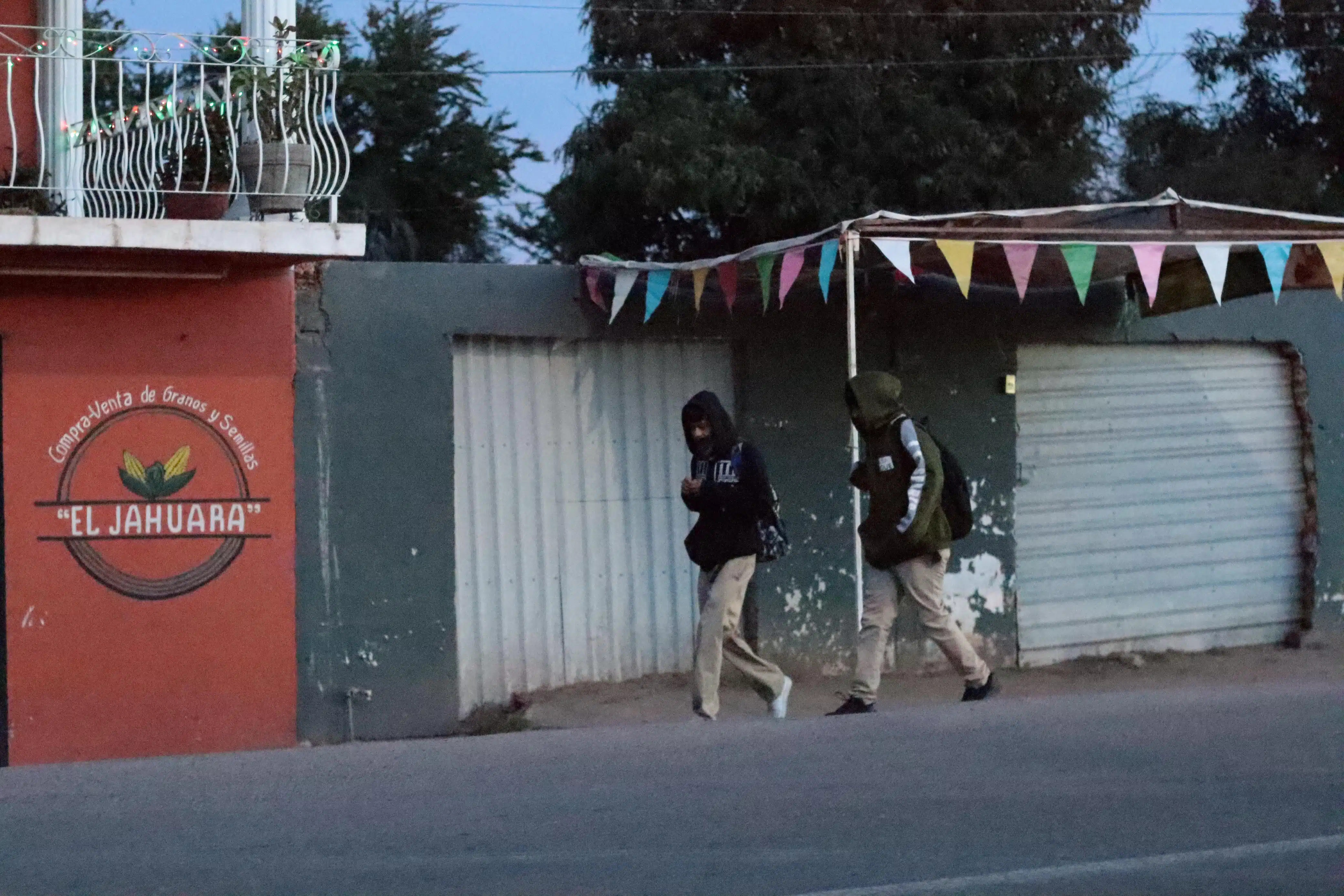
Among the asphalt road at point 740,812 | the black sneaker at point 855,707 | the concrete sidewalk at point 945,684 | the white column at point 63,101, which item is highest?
the white column at point 63,101

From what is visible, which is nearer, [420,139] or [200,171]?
[200,171]

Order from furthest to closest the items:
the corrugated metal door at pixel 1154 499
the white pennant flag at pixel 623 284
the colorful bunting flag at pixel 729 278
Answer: the corrugated metal door at pixel 1154 499, the white pennant flag at pixel 623 284, the colorful bunting flag at pixel 729 278

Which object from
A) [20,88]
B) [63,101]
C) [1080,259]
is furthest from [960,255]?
[20,88]

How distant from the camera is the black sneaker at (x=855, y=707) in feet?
26.2

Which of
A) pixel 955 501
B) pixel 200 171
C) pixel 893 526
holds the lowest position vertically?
pixel 893 526

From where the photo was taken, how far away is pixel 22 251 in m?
7.86

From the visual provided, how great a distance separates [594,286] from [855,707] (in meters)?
2.72

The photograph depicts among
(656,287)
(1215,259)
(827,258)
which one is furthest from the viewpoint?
(656,287)

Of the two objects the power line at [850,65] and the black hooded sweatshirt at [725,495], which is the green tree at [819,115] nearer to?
the power line at [850,65]

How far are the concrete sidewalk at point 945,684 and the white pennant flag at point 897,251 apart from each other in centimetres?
219

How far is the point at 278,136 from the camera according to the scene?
331 inches

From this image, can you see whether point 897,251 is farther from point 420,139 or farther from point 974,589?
point 420,139

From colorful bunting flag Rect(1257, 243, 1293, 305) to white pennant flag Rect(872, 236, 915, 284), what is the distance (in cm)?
190

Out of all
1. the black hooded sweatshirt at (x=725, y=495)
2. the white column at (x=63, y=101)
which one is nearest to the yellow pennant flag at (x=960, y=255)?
the black hooded sweatshirt at (x=725, y=495)
